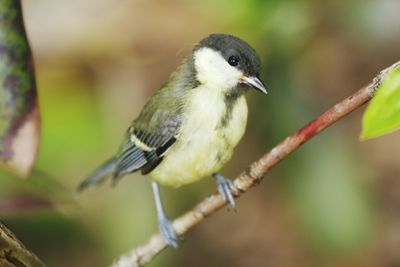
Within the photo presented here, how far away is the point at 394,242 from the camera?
2383mm

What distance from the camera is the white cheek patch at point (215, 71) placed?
3.69 feet

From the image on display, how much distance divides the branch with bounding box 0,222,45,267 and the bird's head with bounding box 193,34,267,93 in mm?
538

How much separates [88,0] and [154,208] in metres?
1.16

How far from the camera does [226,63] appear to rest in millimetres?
1118

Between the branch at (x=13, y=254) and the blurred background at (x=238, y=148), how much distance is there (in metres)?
0.22

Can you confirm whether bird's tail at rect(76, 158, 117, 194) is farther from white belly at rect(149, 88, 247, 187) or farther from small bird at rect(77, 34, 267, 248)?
white belly at rect(149, 88, 247, 187)

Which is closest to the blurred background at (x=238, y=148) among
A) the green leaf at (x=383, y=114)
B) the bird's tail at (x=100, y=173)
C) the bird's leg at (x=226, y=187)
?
the bird's tail at (x=100, y=173)

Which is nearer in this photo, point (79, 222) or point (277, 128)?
point (277, 128)

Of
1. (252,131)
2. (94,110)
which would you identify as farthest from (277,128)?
(94,110)

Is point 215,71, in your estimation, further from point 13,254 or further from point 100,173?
point 13,254

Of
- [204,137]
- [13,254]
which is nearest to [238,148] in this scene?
[204,137]

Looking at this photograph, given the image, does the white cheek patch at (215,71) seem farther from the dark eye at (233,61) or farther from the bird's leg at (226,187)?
the bird's leg at (226,187)

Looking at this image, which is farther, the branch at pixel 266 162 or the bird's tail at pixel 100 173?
the bird's tail at pixel 100 173

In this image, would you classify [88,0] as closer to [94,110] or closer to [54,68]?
[54,68]
